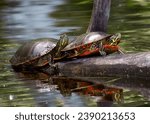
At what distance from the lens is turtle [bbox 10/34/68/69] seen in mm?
9143

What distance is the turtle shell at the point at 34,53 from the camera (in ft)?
30.3

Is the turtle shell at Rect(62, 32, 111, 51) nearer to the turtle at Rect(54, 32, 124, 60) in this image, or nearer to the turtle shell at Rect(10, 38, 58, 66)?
the turtle at Rect(54, 32, 124, 60)

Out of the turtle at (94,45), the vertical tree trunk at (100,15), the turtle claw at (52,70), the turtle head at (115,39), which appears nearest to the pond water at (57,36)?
the turtle claw at (52,70)

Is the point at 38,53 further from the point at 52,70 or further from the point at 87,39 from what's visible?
the point at 87,39

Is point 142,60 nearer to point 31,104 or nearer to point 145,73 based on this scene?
point 145,73

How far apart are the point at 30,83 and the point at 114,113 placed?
2.25 m

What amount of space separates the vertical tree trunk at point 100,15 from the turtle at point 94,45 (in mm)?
363

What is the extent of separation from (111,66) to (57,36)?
300cm

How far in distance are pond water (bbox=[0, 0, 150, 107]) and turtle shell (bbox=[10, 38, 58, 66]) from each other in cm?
21

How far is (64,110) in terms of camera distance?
686 centimetres

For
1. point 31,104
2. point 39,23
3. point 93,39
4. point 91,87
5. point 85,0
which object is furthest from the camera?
point 85,0

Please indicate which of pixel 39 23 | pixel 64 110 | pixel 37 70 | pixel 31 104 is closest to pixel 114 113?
pixel 64 110

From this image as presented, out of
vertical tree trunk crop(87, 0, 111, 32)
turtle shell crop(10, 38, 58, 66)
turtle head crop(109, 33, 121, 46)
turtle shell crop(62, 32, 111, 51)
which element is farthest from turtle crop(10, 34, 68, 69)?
turtle head crop(109, 33, 121, 46)

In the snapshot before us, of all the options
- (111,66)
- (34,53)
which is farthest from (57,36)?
(111,66)
